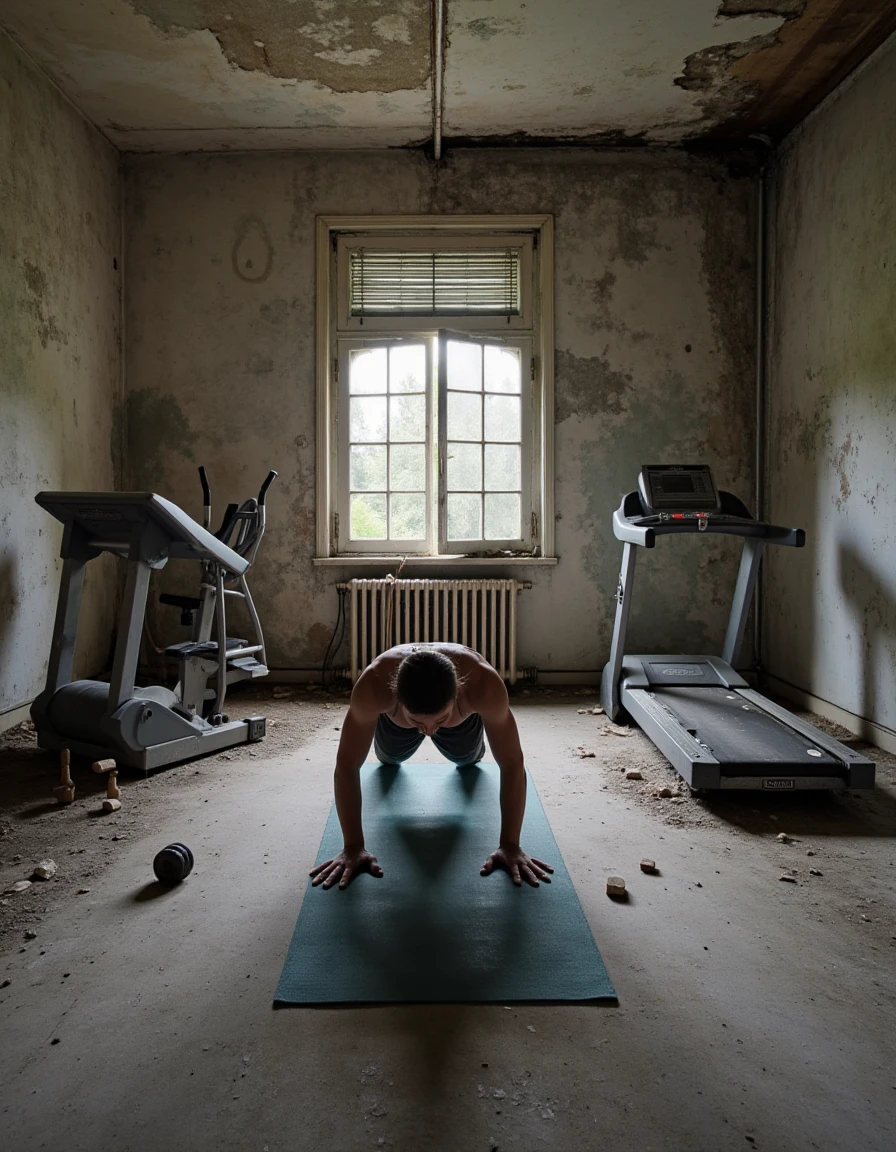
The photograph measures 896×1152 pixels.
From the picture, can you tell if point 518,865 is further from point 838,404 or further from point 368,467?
point 368,467

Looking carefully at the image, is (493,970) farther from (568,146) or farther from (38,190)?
(568,146)

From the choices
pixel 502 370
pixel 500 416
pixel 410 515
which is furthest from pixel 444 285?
pixel 410 515

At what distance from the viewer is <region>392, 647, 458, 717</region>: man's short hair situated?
186 cm

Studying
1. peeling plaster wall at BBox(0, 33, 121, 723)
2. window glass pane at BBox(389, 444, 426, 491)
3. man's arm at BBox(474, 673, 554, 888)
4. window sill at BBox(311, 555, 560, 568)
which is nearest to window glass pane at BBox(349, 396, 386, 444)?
window glass pane at BBox(389, 444, 426, 491)

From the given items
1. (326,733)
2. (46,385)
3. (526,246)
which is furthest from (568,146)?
(326,733)

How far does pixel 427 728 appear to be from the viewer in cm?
193

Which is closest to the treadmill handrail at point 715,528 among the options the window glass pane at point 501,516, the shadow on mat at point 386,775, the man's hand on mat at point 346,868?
the window glass pane at point 501,516

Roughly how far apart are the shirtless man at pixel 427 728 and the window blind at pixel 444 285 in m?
3.38

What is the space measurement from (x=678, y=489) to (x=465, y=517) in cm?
148

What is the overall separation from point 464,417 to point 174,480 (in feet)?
6.52

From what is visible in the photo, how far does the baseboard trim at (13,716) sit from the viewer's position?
12.0ft

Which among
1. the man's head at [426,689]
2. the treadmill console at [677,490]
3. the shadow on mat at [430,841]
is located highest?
the treadmill console at [677,490]

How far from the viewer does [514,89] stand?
166 inches

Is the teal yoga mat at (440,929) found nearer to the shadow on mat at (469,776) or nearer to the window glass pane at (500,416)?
the shadow on mat at (469,776)
